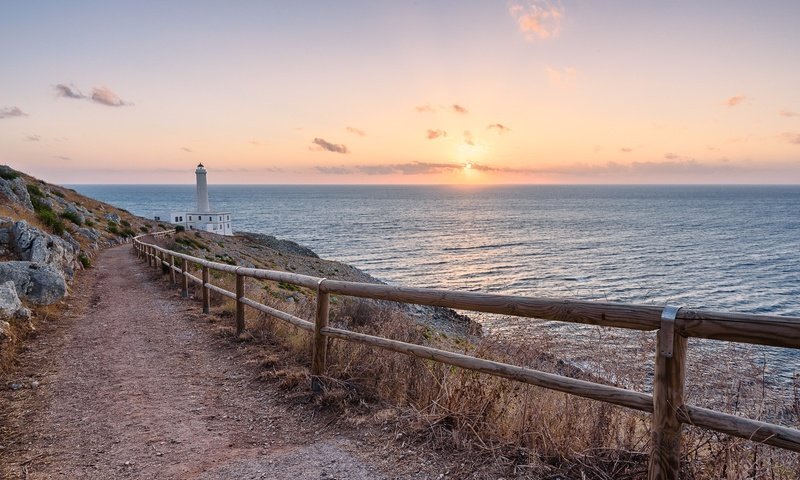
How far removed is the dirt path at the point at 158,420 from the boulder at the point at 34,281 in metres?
2.37

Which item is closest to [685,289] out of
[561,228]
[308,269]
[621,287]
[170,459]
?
[621,287]

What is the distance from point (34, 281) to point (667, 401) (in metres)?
13.0

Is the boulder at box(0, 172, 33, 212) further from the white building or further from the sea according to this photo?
the white building

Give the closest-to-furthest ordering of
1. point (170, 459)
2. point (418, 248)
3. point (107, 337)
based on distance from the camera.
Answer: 1. point (170, 459)
2. point (107, 337)
3. point (418, 248)

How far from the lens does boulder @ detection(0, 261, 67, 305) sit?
1056cm

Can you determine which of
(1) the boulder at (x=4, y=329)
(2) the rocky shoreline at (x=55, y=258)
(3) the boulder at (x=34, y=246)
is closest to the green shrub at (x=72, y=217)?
(2) the rocky shoreline at (x=55, y=258)

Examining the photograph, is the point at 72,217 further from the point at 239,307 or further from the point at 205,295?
the point at 239,307

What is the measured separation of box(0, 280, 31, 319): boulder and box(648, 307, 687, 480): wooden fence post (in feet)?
33.5

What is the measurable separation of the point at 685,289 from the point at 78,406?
120 ft

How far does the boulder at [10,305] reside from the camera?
873 cm

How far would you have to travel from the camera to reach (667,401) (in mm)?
2867

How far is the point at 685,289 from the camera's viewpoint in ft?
110

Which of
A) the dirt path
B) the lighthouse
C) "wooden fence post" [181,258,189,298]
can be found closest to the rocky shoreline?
the dirt path

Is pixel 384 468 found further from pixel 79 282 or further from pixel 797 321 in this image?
pixel 79 282
